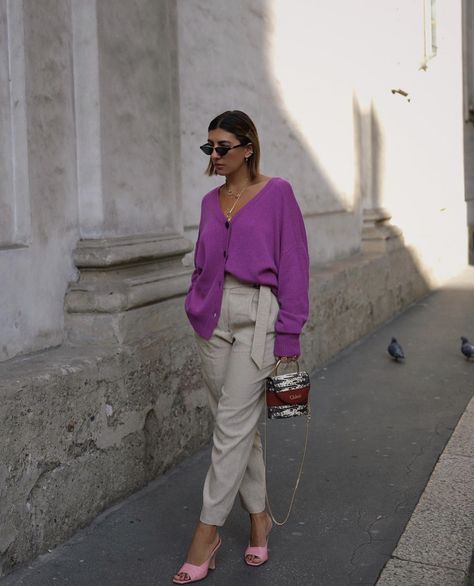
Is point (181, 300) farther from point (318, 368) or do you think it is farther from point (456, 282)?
point (456, 282)

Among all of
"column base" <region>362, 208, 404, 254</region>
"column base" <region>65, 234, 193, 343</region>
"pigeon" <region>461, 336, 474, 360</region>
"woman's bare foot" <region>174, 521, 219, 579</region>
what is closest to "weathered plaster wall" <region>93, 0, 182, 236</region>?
"column base" <region>65, 234, 193, 343</region>

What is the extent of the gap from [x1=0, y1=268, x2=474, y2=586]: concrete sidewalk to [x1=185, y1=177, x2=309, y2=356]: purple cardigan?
0.90 m

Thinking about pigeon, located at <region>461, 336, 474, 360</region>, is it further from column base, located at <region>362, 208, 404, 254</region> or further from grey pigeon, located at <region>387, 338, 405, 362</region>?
column base, located at <region>362, 208, 404, 254</region>

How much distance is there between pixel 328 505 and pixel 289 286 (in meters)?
1.42

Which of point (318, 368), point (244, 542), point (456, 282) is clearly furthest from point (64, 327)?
point (456, 282)

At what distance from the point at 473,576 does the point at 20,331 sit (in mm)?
2141

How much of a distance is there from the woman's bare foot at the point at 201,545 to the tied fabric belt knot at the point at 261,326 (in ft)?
2.15

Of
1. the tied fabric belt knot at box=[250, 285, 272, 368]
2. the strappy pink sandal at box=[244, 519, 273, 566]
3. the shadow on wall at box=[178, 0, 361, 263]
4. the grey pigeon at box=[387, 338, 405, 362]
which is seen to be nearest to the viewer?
the tied fabric belt knot at box=[250, 285, 272, 368]

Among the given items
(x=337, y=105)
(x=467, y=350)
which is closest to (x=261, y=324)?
(x=467, y=350)

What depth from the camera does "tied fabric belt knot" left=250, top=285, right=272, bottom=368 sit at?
145 inches

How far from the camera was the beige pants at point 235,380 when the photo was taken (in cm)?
370

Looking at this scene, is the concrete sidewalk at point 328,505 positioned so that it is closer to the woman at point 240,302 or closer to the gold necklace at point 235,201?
the woman at point 240,302

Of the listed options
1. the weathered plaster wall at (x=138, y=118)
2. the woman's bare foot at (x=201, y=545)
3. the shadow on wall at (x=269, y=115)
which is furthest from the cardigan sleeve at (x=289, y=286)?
the shadow on wall at (x=269, y=115)

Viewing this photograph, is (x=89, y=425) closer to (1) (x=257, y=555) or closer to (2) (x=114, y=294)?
(2) (x=114, y=294)
